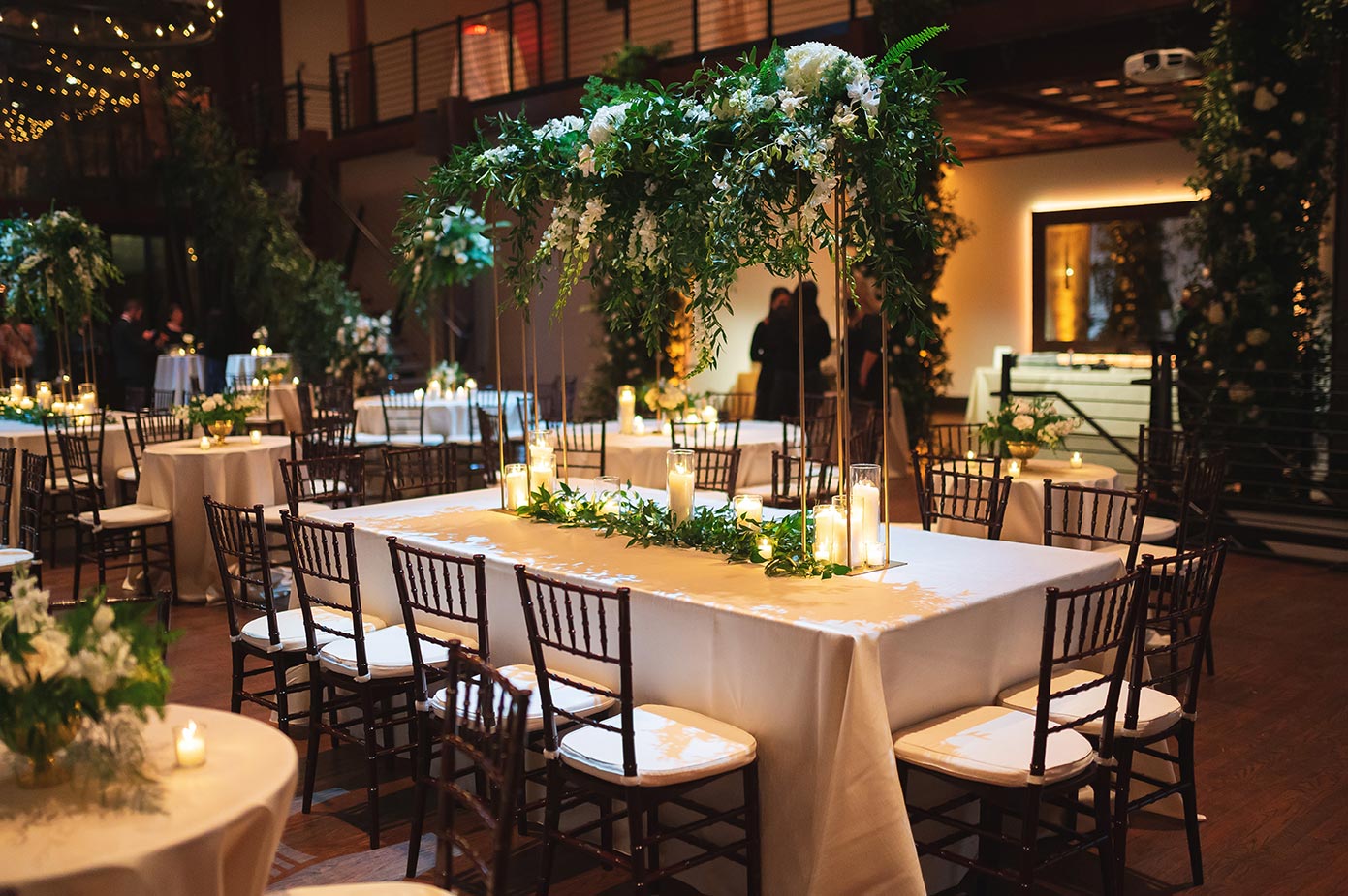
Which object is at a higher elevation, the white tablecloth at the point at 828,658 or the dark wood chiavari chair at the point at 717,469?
the dark wood chiavari chair at the point at 717,469

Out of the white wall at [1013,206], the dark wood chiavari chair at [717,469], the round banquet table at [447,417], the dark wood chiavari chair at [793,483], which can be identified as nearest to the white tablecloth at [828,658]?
the dark wood chiavari chair at [717,469]

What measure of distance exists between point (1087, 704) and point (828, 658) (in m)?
0.85

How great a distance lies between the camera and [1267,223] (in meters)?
8.23

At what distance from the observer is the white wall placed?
13719 mm

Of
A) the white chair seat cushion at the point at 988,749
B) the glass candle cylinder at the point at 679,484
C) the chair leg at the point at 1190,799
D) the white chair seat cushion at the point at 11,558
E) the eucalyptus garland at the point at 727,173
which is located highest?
the eucalyptus garland at the point at 727,173

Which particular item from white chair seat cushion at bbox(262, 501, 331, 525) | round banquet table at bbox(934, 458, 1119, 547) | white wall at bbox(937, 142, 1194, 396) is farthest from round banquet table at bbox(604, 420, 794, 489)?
white wall at bbox(937, 142, 1194, 396)

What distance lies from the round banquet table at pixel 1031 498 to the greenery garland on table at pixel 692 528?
80.4 inches

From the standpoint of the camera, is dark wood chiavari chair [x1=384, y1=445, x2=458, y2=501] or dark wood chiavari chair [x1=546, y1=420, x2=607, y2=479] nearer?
dark wood chiavari chair [x1=384, y1=445, x2=458, y2=501]

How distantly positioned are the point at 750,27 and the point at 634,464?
312 inches

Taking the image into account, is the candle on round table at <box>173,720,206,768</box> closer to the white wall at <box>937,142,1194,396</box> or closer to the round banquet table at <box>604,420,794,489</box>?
the round banquet table at <box>604,420,794,489</box>

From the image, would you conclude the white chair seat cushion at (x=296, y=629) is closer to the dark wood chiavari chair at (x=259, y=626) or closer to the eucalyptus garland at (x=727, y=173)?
the dark wood chiavari chair at (x=259, y=626)

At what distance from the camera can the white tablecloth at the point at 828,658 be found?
117 inches

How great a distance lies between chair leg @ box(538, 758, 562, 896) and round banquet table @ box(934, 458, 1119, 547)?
3.20 m

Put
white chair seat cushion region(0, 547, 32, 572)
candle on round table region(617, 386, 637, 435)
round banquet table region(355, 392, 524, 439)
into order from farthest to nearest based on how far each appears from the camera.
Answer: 1. round banquet table region(355, 392, 524, 439)
2. candle on round table region(617, 386, 637, 435)
3. white chair seat cushion region(0, 547, 32, 572)
